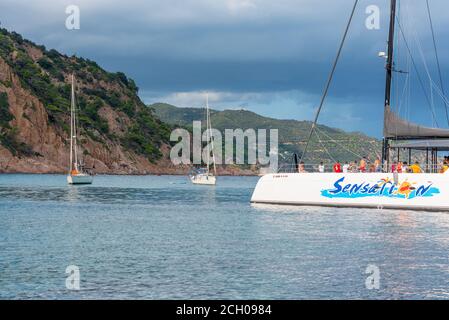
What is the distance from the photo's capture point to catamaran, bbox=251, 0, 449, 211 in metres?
44.3

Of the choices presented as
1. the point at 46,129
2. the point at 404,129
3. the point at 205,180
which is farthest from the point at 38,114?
the point at 404,129

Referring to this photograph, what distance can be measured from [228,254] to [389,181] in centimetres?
1922

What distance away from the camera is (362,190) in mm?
46562

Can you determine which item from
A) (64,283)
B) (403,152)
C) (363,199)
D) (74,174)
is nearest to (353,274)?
(64,283)

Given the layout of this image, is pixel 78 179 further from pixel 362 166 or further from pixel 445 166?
pixel 445 166

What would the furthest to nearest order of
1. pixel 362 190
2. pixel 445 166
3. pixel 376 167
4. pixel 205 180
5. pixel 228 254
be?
pixel 205 180 → pixel 362 190 → pixel 376 167 → pixel 445 166 → pixel 228 254

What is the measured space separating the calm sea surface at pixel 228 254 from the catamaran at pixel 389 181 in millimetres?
1017

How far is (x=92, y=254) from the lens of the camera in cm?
2858

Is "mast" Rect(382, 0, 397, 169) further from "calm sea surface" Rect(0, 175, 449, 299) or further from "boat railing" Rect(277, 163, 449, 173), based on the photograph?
"calm sea surface" Rect(0, 175, 449, 299)

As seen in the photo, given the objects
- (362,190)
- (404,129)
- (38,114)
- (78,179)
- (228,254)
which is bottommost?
(228,254)

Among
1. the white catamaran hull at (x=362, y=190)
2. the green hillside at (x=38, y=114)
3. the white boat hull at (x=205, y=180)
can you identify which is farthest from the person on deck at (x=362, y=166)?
the green hillside at (x=38, y=114)

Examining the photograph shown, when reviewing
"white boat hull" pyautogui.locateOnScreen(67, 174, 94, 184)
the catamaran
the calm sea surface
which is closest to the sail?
the catamaran

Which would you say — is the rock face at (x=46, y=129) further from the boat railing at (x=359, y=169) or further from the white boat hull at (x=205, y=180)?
the boat railing at (x=359, y=169)
